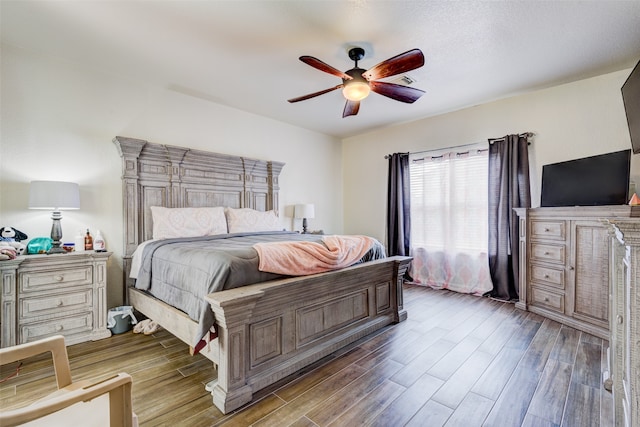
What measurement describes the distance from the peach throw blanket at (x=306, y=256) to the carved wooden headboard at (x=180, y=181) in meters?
1.86

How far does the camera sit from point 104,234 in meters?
3.06

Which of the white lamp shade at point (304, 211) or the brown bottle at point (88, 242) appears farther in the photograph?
the white lamp shade at point (304, 211)

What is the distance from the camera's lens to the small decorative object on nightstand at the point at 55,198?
246 centimetres

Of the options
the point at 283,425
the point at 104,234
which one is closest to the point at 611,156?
the point at 283,425

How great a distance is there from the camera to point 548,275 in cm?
317

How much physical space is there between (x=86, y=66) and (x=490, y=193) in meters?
5.00

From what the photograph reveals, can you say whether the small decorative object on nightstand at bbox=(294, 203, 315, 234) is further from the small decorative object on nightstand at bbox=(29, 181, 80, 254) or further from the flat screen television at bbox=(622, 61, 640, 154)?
the flat screen television at bbox=(622, 61, 640, 154)

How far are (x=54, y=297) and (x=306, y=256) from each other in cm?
221

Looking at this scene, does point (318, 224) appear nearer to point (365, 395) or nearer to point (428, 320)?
point (428, 320)

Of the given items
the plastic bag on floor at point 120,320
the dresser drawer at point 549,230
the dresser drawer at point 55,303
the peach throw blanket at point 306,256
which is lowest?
the plastic bag on floor at point 120,320

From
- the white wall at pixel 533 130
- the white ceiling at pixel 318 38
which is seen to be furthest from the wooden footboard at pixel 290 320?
the white wall at pixel 533 130

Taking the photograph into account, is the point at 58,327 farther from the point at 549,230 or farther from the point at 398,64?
the point at 549,230

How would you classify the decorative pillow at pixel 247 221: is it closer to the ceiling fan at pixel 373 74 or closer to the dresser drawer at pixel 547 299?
the ceiling fan at pixel 373 74

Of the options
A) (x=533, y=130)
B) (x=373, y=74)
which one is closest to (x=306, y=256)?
(x=373, y=74)
